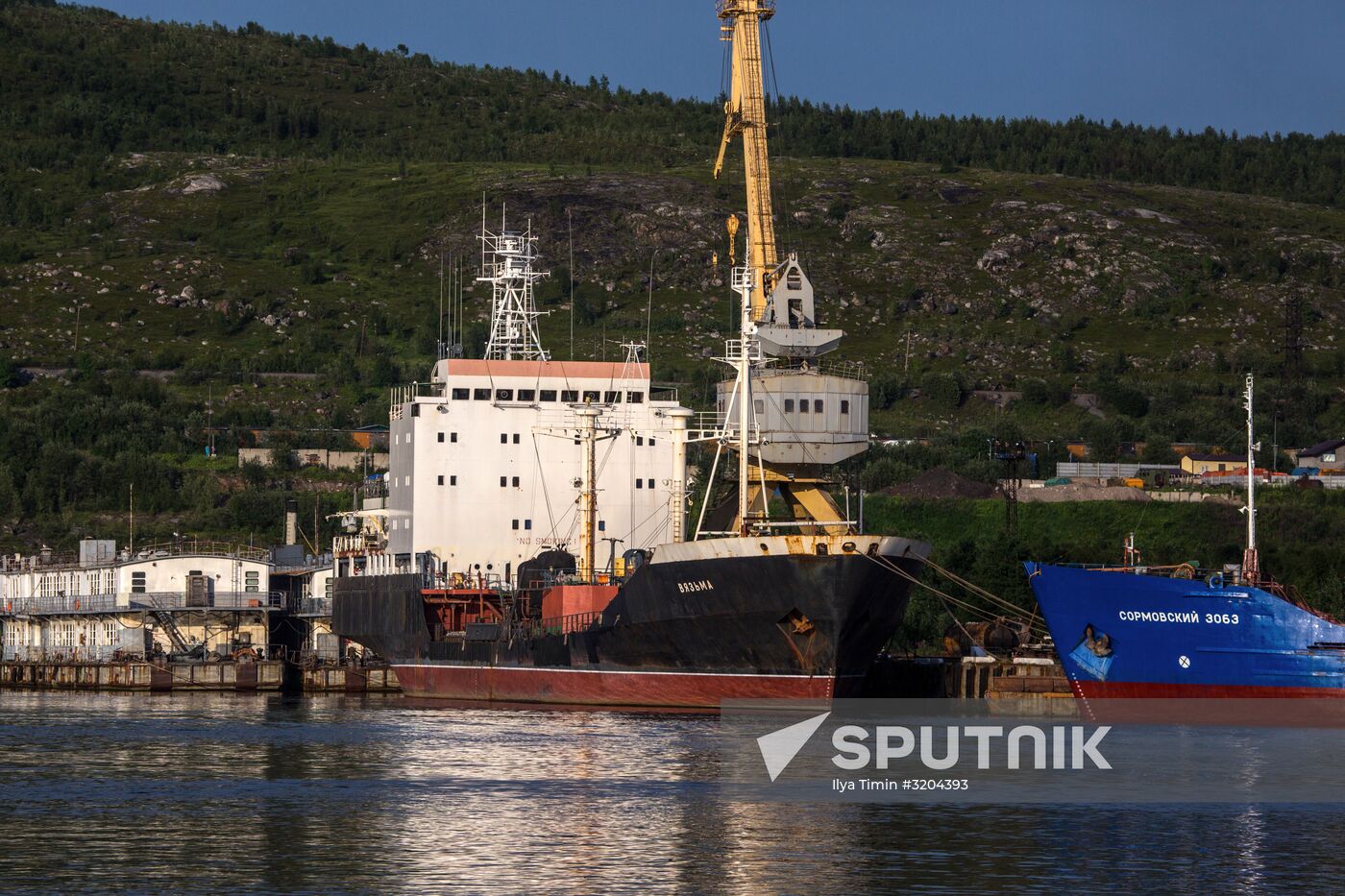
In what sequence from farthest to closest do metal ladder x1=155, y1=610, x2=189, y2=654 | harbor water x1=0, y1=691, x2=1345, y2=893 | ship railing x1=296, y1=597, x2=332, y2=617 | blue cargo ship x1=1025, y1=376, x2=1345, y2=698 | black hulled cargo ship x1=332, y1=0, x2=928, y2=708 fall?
1. ship railing x1=296, y1=597, x2=332, y2=617
2. metal ladder x1=155, y1=610, x2=189, y2=654
3. black hulled cargo ship x1=332, y1=0, x2=928, y2=708
4. blue cargo ship x1=1025, y1=376, x2=1345, y2=698
5. harbor water x1=0, y1=691, x2=1345, y2=893

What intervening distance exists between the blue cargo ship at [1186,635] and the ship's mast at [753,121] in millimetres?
18112

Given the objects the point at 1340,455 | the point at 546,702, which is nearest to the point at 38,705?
the point at 546,702

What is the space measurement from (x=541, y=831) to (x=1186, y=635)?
23.1 m

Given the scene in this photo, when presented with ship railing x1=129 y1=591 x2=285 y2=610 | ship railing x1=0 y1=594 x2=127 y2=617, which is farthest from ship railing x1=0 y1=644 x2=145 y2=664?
ship railing x1=129 y1=591 x2=285 y2=610

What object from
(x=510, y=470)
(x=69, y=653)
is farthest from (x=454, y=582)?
(x=69, y=653)

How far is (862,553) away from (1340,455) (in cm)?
8103

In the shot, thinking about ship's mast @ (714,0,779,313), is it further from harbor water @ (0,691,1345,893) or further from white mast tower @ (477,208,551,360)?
harbor water @ (0,691,1345,893)

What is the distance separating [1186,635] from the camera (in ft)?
168

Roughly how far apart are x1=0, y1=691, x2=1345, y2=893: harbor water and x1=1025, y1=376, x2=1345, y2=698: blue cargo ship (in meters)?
11.5

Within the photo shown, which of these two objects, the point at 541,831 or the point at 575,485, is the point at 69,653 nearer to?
the point at 575,485

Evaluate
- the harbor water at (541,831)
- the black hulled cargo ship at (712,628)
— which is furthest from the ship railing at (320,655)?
the harbor water at (541,831)

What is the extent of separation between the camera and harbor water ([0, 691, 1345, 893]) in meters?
30.0

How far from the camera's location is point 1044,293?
603ft

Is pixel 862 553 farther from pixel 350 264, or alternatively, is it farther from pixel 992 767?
pixel 350 264
